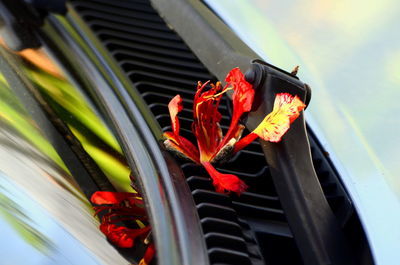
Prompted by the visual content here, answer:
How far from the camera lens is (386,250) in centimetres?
162

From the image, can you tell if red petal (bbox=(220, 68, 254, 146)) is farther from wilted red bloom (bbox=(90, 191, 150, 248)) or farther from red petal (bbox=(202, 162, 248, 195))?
wilted red bloom (bbox=(90, 191, 150, 248))

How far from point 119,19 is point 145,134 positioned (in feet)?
2.16

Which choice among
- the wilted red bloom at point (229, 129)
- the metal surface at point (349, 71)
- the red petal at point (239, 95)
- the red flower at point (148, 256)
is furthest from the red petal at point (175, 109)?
the metal surface at point (349, 71)

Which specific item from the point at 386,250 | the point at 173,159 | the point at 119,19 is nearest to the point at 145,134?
the point at 173,159

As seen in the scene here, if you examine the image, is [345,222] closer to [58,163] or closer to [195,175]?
[195,175]

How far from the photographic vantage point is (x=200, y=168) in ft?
5.37

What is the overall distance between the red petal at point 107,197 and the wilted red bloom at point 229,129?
0.13 meters

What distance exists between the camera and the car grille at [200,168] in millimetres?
1502

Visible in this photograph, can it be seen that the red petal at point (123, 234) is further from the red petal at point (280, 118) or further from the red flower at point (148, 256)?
the red petal at point (280, 118)

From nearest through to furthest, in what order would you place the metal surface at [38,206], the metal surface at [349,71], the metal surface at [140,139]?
the metal surface at [140,139] → the metal surface at [38,206] → the metal surface at [349,71]

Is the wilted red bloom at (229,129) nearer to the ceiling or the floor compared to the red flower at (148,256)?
nearer to the ceiling

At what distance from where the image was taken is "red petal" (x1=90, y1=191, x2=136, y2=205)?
162 cm

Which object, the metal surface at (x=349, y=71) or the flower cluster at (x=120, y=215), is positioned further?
the metal surface at (x=349, y=71)

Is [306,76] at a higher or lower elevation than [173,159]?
higher
